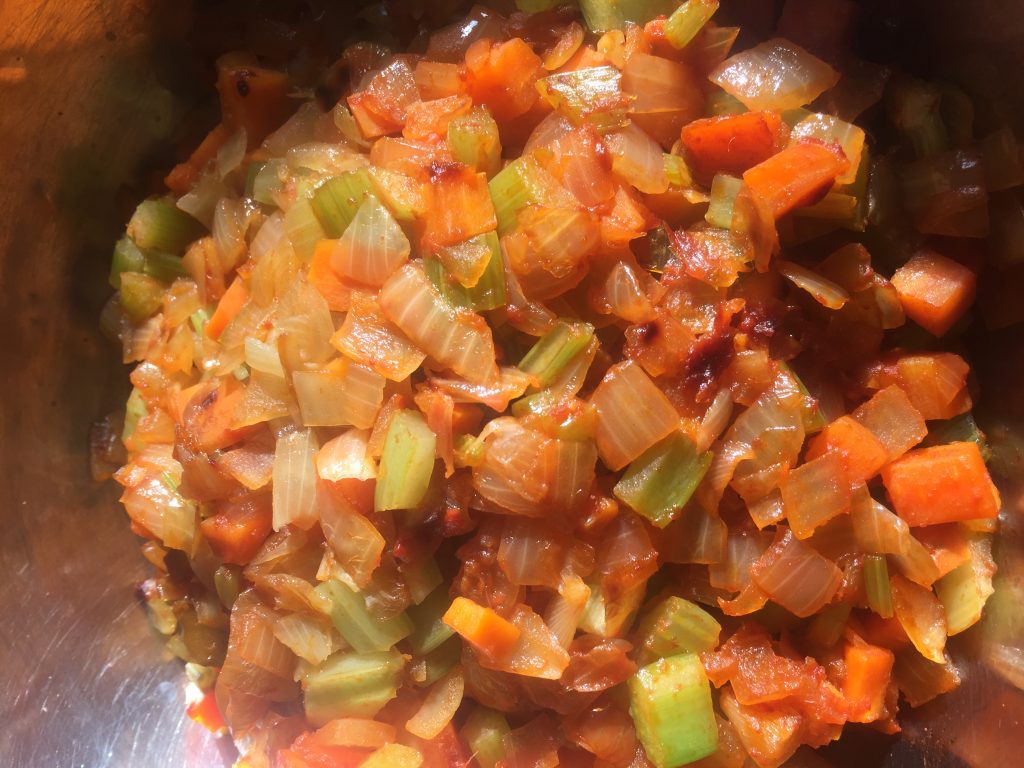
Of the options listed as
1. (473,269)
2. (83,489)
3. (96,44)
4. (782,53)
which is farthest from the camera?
(83,489)

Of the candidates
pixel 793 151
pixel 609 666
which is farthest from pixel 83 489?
pixel 793 151

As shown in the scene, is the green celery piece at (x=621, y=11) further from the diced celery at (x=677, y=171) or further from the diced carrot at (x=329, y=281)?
the diced carrot at (x=329, y=281)

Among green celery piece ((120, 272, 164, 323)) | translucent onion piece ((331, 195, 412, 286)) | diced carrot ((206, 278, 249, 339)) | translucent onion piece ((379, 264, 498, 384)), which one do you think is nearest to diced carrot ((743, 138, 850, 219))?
translucent onion piece ((379, 264, 498, 384))

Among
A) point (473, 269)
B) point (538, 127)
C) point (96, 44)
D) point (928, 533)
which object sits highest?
point (96, 44)

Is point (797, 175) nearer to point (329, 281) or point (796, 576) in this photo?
point (796, 576)

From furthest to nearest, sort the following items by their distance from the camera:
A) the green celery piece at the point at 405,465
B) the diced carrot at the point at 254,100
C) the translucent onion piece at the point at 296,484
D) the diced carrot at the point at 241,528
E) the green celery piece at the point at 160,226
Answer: the green celery piece at the point at 160,226 < the diced carrot at the point at 254,100 < the diced carrot at the point at 241,528 < the translucent onion piece at the point at 296,484 < the green celery piece at the point at 405,465

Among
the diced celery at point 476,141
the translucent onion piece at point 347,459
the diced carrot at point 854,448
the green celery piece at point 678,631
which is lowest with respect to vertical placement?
the green celery piece at point 678,631

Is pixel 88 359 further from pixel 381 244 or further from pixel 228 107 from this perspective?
pixel 381 244

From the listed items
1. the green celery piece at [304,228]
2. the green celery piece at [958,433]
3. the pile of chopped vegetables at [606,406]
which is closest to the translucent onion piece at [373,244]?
the pile of chopped vegetables at [606,406]

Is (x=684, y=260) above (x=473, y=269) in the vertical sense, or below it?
below
